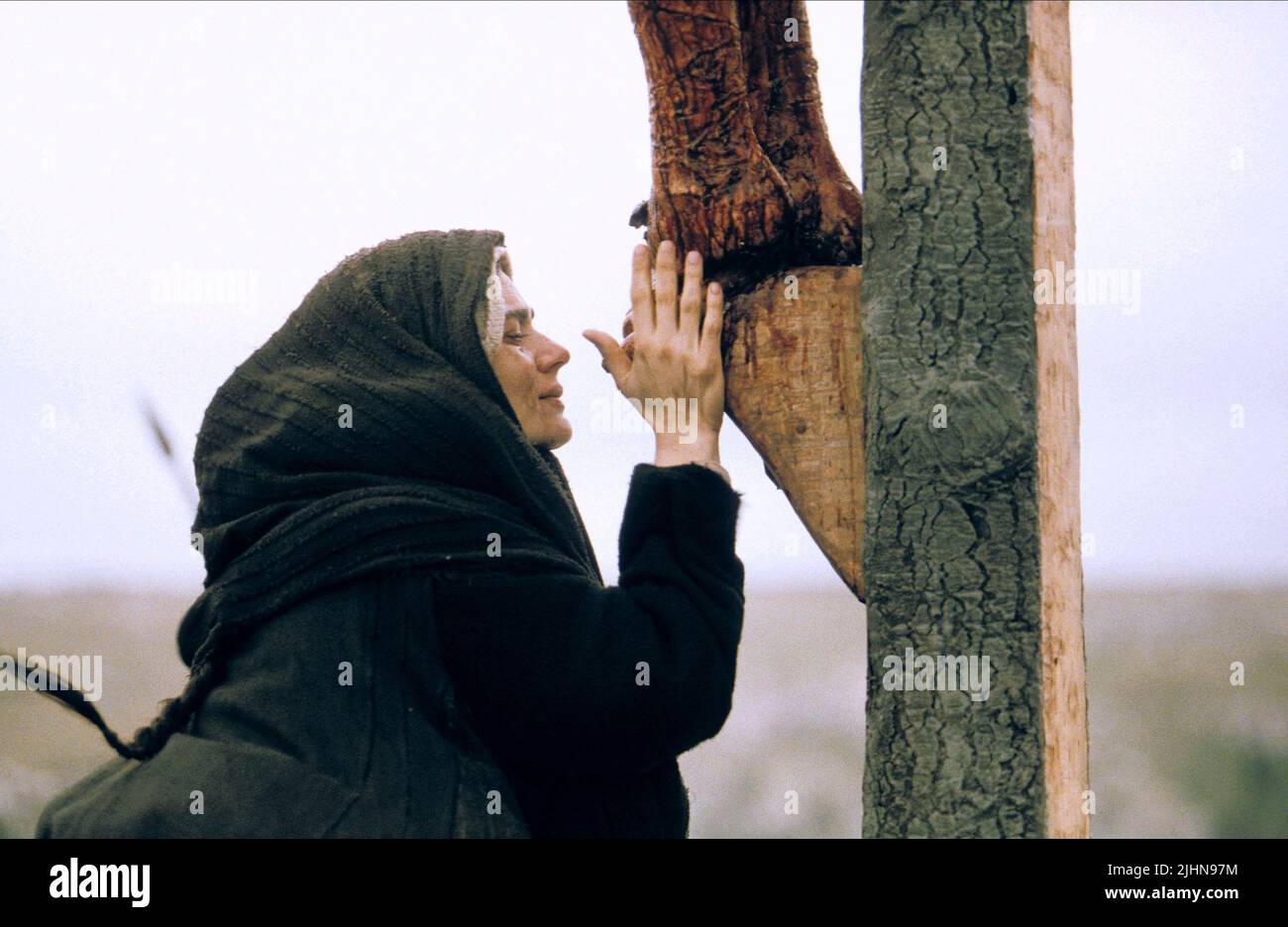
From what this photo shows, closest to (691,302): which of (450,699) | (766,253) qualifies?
(766,253)

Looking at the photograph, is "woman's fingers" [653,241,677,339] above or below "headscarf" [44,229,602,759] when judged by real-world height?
above

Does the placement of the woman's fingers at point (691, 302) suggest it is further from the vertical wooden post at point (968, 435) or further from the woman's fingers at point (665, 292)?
the vertical wooden post at point (968, 435)

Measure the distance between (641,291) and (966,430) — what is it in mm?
747

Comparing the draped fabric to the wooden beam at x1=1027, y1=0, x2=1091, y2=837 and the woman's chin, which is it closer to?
the woman's chin

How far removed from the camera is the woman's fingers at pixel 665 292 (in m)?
3.10

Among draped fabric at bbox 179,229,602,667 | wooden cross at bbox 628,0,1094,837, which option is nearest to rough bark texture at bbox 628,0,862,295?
wooden cross at bbox 628,0,1094,837

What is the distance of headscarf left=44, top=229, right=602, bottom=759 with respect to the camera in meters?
2.88

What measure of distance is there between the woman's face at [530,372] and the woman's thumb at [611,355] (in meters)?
0.07

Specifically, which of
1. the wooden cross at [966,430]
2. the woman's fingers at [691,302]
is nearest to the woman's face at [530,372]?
the woman's fingers at [691,302]

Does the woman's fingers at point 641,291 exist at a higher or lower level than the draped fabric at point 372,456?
higher

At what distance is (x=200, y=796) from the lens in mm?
2711

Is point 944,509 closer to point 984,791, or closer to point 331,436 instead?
point 984,791

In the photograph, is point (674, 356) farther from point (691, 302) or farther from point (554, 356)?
point (554, 356)

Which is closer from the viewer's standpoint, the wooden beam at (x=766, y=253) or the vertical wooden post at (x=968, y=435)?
the vertical wooden post at (x=968, y=435)
